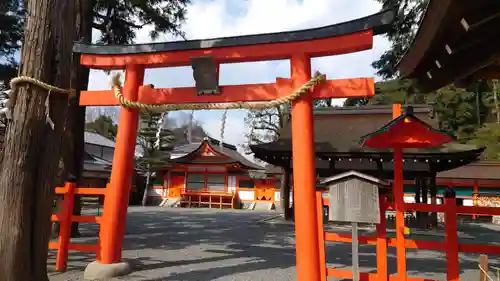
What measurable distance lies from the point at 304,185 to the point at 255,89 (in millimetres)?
1630

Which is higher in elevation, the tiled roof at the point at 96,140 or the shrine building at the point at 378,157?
the tiled roof at the point at 96,140

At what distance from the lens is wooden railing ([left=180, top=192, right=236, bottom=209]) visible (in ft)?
79.5

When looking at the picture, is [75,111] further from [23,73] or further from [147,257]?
[23,73]

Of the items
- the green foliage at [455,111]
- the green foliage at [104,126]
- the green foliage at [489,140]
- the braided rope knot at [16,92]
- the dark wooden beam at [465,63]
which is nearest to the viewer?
the dark wooden beam at [465,63]

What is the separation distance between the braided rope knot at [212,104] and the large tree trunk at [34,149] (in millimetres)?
1272

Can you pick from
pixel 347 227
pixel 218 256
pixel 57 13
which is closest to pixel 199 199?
pixel 347 227

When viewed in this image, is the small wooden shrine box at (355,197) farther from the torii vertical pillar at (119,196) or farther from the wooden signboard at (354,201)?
the torii vertical pillar at (119,196)

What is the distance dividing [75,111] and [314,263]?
24.7ft

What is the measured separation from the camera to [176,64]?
5852mm

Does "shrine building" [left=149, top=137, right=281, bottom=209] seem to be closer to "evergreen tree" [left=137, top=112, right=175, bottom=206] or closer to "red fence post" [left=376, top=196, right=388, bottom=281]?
"evergreen tree" [left=137, top=112, right=175, bottom=206]

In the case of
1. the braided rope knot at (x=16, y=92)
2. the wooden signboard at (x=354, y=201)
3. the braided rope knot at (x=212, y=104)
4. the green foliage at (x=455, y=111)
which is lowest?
the wooden signboard at (x=354, y=201)

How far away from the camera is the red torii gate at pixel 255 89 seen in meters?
4.68

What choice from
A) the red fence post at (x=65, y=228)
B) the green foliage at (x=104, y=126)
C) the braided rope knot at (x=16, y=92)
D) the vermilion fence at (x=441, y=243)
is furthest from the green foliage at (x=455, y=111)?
the green foliage at (x=104, y=126)

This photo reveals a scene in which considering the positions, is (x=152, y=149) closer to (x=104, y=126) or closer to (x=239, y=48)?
(x=239, y=48)
